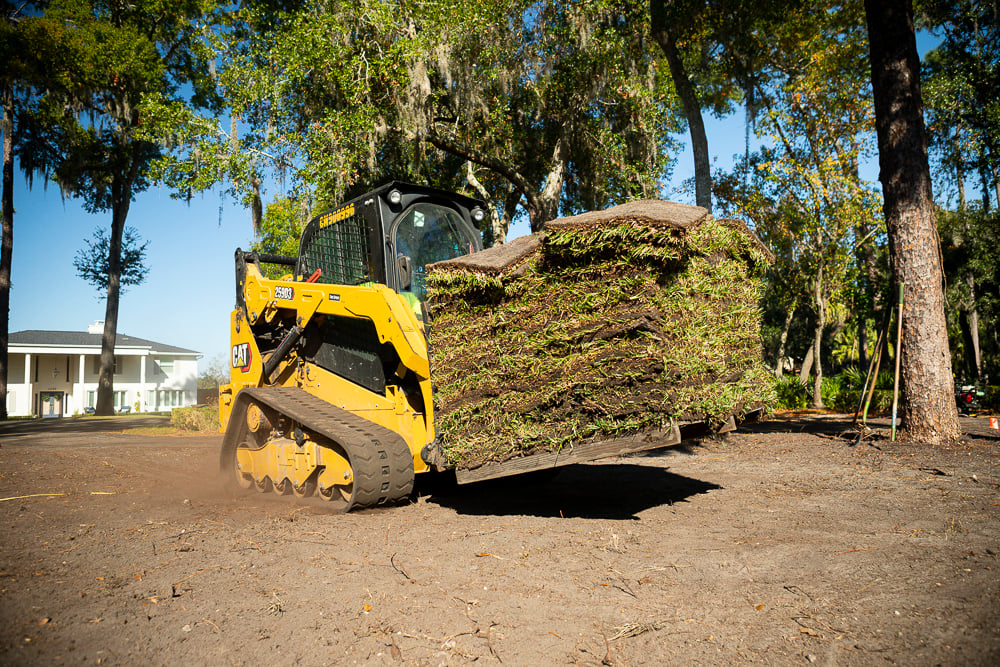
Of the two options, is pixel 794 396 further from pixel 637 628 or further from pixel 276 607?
pixel 276 607

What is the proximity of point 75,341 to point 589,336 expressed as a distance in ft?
152

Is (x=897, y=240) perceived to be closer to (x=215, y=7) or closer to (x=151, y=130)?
(x=151, y=130)

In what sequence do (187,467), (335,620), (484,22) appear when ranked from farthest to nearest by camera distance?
(484,22), (187,467), (335,620)

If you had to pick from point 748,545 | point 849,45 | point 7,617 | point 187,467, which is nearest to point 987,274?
point 849,45

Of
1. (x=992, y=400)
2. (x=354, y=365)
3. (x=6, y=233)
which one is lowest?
(x=992, y=400)

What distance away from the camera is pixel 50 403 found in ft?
121

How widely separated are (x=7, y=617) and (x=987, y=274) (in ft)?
83.1

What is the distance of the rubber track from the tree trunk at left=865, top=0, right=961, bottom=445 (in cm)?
704

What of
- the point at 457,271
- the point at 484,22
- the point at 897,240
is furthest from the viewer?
the point at 484,22

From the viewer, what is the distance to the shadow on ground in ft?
18.8

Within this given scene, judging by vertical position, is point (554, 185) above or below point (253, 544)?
above

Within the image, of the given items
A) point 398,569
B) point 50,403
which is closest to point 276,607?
point 398,569

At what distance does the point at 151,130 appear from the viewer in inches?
666

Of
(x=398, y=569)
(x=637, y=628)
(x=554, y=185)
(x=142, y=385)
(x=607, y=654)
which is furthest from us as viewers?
(x=142, y=385)
